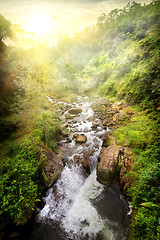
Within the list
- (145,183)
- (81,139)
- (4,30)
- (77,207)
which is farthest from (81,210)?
(4,30)

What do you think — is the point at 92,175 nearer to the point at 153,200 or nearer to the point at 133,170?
the point at 133,170

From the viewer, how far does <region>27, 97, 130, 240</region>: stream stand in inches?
197

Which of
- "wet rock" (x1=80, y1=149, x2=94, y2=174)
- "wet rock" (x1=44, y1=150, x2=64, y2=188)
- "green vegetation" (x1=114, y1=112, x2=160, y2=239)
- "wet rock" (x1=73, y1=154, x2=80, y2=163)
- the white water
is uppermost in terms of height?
"green vegetation" (x1=114, y1=112, x2=160, y2=239)

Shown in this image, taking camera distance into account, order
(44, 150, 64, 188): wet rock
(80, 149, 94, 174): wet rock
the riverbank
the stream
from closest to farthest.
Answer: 1. the riverbank
2. the stream
3. (44, 150, 64, 188): wet rock
4. (80, 149, 94, 174): wet rock

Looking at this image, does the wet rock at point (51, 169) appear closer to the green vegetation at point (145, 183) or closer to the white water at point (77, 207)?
the white water at point (77, 207)

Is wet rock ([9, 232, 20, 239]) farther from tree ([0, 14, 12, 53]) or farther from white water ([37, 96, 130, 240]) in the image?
tree ([0, 14, 12, 53])

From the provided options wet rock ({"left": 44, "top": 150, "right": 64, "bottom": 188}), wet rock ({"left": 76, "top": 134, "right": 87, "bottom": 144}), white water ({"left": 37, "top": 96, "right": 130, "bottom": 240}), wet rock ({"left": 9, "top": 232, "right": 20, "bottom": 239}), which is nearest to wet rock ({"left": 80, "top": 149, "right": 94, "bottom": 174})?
white water ({"left": 37, "top": 96, "right": 130, "bottom": 240})

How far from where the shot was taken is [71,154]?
945 centimetres

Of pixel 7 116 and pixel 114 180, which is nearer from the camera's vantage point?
pixel 114 180

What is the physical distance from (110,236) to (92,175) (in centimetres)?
329

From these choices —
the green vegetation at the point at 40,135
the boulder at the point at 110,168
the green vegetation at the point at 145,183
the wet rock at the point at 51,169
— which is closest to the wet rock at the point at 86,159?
the boulder at the point at 110,168

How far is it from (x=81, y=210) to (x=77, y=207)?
29 centimetres

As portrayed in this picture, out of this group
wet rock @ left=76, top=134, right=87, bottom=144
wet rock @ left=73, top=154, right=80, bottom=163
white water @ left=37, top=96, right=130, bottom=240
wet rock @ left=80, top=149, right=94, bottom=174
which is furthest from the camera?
wet rock @ left=76, top=134, right=87, bottom=144

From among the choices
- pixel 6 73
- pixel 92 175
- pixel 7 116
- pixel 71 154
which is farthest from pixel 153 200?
pixel 6 73
